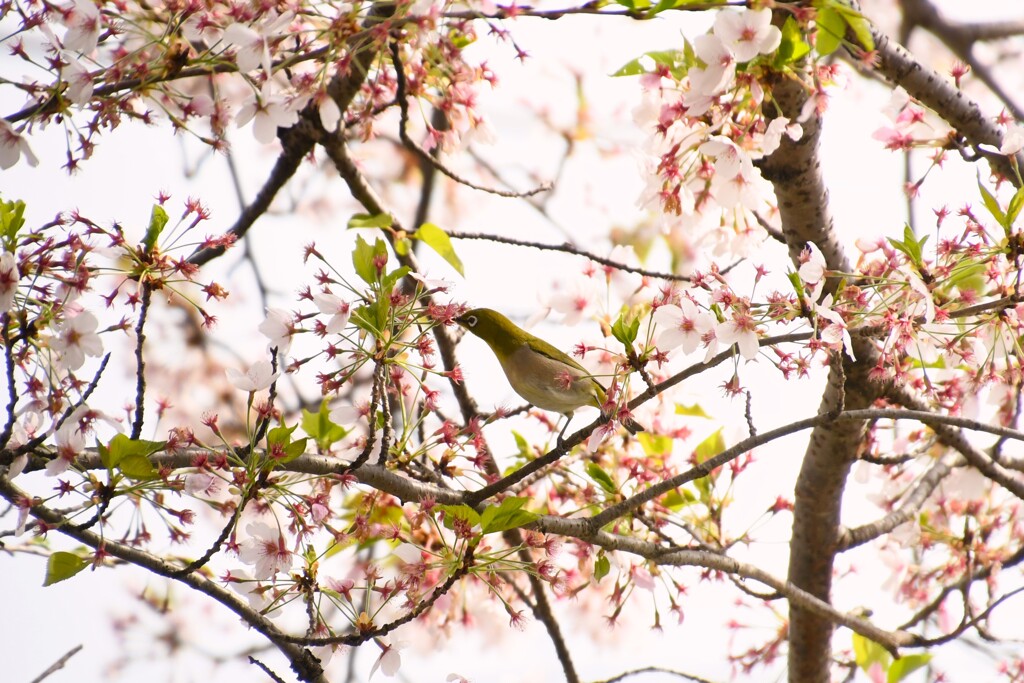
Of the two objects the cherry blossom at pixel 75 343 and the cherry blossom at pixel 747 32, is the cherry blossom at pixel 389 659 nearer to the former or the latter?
the cherry blossom at pixel 75 343

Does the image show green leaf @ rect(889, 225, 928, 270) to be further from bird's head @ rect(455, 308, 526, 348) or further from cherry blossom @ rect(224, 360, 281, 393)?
cherry blossom @ rect(224, 360, 281, 393)

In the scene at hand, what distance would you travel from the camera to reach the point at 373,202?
12.1ft

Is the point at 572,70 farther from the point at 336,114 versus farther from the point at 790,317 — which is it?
the point at 790,317

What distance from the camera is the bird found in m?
2.85

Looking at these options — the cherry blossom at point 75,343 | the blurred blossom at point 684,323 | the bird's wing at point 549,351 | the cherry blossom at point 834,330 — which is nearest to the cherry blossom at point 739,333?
the blurred blossom at point 684,323

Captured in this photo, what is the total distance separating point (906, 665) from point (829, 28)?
2531 mm

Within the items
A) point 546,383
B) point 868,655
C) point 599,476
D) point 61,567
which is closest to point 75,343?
point 61,567

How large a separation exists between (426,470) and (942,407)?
6.24 feet

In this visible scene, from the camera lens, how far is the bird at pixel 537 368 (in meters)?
2.85

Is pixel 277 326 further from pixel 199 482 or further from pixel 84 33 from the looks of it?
pixel 84 33

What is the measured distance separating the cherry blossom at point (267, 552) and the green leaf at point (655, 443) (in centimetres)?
172

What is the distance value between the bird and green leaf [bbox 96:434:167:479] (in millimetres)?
955

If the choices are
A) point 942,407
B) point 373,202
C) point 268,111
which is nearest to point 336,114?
point 268,111

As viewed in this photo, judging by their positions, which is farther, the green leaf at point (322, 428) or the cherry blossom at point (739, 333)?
the green leaf at point (322, 428)
